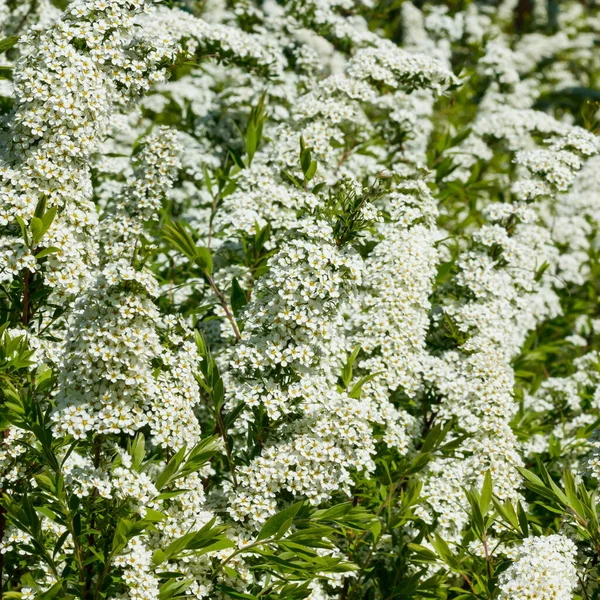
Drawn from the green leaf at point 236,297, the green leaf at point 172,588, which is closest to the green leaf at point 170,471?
the green leaf at point 172,588

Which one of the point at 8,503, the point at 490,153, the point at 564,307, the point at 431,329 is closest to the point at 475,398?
the point at 431,329

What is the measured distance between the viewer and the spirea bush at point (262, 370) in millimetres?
3238

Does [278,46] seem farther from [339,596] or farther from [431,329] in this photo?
[339,596]

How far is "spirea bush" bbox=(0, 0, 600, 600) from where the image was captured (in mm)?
3238

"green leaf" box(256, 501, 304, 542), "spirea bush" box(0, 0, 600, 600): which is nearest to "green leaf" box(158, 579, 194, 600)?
"spirea bush" box(0, 0, 600, 600)

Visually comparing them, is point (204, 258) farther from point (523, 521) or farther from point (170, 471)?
point (523, 521)

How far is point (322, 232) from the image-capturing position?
3.60 meters

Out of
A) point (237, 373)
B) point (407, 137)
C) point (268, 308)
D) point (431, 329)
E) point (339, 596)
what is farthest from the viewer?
point (407, 137)

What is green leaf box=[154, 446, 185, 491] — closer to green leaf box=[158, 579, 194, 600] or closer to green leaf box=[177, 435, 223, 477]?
green leaf box=[177, 435, 223, 477]

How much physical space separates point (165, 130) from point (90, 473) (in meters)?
2.07

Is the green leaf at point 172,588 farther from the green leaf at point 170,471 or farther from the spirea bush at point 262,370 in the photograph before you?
the green leaf at point 170,471

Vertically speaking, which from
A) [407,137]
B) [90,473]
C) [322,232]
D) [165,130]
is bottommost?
[90,473]

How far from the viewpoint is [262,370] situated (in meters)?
3.61

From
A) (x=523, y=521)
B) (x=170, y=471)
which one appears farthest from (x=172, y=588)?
(x=523, y=521)
